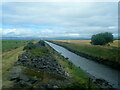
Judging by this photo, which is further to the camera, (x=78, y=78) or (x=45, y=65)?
(x=45, y=65)

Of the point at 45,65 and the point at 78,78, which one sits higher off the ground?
the point at 45,65

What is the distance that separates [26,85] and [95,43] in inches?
2454

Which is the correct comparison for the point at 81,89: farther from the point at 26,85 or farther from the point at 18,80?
the point at 18,80

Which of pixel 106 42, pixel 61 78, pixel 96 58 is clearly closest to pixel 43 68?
pixel 61 78

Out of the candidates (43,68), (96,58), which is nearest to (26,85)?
(43,68)

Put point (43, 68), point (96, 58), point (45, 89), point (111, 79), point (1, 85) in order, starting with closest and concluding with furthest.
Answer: point (45, 89) < point (1, 85) < point (111, 79) < point (43, 68) < point (96, 58)

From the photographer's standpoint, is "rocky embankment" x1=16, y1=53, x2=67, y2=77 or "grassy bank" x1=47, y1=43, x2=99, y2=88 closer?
"grassy bank" x1=47, y1=43, x2=99, y2=88

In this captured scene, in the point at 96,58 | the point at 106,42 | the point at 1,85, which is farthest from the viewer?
the point at 106,42

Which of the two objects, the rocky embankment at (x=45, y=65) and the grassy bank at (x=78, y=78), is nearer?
the grassy bank at (x=78, y=78)

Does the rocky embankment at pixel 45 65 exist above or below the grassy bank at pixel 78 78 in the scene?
above

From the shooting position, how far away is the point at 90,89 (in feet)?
61.1

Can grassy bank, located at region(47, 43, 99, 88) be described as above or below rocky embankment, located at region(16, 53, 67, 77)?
below

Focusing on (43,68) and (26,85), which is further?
(43,68)

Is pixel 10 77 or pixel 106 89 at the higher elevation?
pixel 10 77
